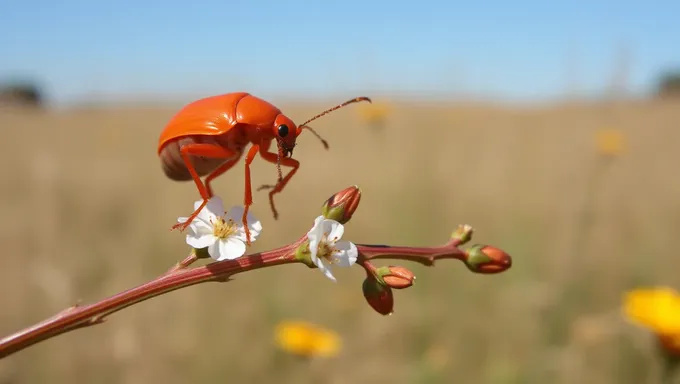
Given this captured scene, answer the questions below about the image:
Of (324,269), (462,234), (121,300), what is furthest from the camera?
(462,234)

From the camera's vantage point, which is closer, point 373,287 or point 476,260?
point 373,287

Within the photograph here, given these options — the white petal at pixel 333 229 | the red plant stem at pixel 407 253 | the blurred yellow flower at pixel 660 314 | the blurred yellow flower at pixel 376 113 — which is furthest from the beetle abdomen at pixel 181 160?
the blurred yellow flower at pixel 376 113

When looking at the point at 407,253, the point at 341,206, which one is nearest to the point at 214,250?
the point at 341,206

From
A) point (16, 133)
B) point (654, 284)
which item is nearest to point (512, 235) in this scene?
point (654, 284)

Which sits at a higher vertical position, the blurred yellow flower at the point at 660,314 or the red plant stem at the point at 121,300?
the red plant stem at the point at 121,300

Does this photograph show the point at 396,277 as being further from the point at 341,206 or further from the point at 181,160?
the point at 181,160

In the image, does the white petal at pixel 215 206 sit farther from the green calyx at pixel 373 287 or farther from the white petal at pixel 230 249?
the green calyx at pixel 373 287

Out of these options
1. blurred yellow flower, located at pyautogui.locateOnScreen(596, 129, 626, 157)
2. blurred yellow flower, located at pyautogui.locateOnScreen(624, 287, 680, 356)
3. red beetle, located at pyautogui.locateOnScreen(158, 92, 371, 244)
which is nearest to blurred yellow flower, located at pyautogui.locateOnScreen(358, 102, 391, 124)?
blurred yellow flower, located at pyautogui.locateOnScreen(596, 129, 626, 157)
